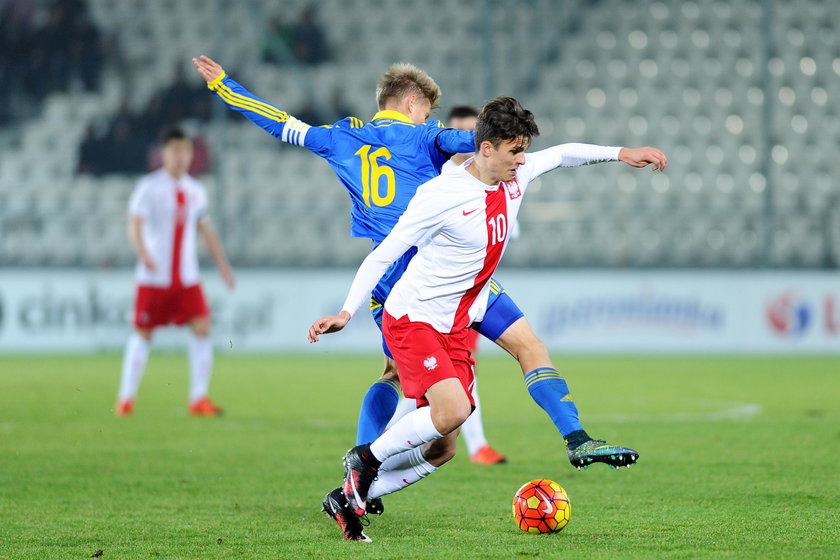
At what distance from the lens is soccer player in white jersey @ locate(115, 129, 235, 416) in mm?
10328

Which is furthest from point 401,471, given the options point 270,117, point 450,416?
point 270,117

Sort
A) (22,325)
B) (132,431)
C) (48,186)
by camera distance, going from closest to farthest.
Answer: (132,431), (22,325), (48,186)

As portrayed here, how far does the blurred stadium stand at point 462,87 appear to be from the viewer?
1941cm

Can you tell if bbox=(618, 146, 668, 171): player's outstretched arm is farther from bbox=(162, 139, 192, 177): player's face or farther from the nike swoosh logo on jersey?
bbox=(162, 139, 192, 177): player's face

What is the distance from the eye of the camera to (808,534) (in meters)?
4.78

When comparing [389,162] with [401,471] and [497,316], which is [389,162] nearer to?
[497,316]

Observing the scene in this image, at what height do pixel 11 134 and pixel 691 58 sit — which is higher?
pixel 691 58

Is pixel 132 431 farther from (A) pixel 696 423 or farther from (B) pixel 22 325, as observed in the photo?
(B) pixel 22 325

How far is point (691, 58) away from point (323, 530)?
662 inches

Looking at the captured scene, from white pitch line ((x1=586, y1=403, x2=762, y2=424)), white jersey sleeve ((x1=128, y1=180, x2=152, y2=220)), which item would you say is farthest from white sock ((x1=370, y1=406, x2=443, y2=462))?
white jersey sleeve ((x1=128, y1=180, x2=152, y2=220))

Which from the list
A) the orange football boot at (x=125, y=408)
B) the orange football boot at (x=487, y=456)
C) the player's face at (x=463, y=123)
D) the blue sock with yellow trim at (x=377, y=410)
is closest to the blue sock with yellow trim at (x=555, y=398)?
the blue sock with yellow trim at (x=377, y=410)

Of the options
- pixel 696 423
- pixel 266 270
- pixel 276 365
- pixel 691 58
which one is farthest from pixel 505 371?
pixel 691 58

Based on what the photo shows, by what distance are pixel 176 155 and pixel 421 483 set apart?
4.89 m

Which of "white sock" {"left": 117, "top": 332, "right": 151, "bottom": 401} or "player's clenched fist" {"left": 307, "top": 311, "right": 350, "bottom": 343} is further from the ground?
"player's clenched fist" {"left": 307, "top": 311, "right": 350, "bottom": 343}
